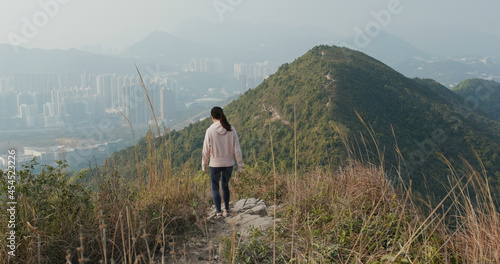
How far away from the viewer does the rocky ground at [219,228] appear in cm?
282

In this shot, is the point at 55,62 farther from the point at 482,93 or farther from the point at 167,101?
the point at 482,93

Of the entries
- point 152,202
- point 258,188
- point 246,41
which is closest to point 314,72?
point 258,188

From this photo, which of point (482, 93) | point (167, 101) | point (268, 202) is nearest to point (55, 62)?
point (167, 101)

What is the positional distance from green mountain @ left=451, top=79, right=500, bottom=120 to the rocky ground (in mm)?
64669

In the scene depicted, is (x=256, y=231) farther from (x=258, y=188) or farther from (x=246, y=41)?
(x=246, y=41)

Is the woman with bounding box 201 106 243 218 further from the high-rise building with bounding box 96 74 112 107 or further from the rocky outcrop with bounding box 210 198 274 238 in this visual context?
the high-rise building with bounding box 96 74 112 107

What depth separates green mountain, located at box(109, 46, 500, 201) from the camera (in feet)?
79.4

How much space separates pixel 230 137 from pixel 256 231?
1436 millimetres

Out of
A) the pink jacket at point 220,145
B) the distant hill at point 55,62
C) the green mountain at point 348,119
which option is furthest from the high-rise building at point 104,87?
the pink jacket at point 220,145

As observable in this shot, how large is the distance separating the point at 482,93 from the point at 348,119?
50.3 m

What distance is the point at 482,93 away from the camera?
64.3 m

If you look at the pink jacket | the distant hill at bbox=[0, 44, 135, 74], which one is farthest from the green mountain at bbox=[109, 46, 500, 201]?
the distant hill at bbox=[0, 44, 135, 74]

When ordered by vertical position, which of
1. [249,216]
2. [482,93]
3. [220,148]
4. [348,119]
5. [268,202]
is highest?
[482,93]

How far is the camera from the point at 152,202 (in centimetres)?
332
